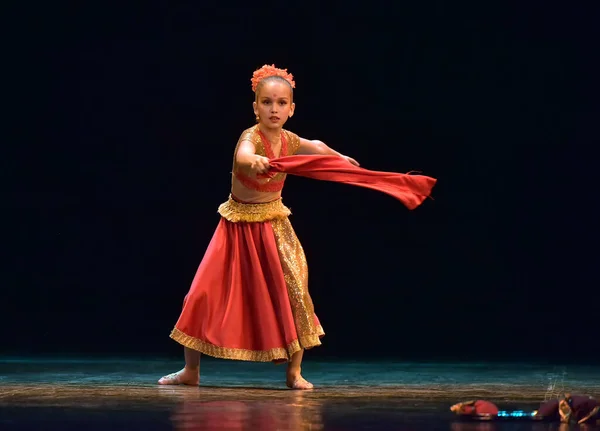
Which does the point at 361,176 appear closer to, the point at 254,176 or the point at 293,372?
the point at 254,176

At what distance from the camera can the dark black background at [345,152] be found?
238 inches

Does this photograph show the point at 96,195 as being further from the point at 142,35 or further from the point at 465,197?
the point at 465,197

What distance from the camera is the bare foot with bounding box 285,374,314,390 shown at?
4.62 m

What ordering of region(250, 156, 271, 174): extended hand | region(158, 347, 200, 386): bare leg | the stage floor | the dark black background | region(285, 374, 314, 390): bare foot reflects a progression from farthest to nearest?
1. the dark black background
2. region(158, 347, 200, 386): bare leg
3. region(285, 374, 314, 390): bare foot
4. region(250, 156, 271, 174): extended hand
5. the stage floor

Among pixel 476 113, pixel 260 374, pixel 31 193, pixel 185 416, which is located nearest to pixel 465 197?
pixel 476 113

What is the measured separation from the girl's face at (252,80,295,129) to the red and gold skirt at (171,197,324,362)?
1.03 ft

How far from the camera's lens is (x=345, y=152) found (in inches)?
242

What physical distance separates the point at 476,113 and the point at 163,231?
161 cm

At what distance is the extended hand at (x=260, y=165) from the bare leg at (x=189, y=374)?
759 mm

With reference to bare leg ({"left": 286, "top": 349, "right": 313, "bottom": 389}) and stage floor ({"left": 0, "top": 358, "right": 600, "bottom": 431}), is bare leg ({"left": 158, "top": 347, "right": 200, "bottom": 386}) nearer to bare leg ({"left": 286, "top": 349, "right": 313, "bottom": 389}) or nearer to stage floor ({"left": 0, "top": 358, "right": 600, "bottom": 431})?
stage floor ({"left": 0, "top": 358, "right": 600, "bottom": 431})

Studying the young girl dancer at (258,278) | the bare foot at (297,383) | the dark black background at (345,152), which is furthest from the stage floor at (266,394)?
the dark black background at (345,152)

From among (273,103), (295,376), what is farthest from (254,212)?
(295,376)

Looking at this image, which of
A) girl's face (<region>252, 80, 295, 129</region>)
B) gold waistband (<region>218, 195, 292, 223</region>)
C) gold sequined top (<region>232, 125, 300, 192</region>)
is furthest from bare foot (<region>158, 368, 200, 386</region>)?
girl's face (<region>252, 80, 295, 129</region>)

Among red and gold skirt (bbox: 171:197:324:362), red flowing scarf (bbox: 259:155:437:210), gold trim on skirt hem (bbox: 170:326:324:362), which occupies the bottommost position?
gold trim on skirt hem (bbox: 170:326:324:362)
